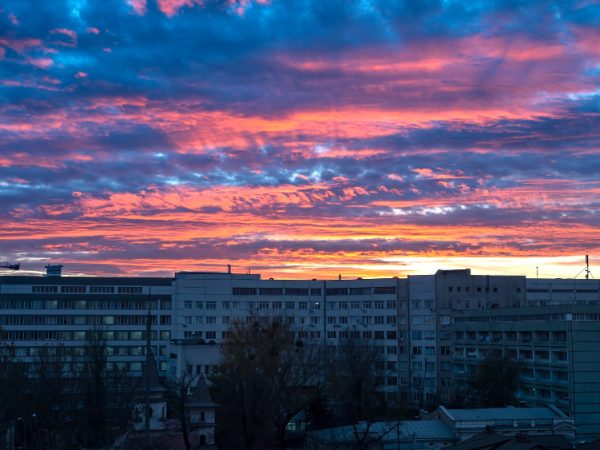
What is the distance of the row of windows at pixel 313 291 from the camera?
114 m

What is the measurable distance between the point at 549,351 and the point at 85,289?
6497 cm

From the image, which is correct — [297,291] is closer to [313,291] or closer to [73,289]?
[313,291]

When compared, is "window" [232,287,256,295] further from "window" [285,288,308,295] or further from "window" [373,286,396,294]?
"window" [373,286,396,294]

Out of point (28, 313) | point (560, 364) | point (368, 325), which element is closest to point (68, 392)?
point (560, 364)

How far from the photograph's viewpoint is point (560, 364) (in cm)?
7269

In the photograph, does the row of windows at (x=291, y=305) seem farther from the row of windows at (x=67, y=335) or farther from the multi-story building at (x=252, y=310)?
the row of windows at (x=67, y=335)

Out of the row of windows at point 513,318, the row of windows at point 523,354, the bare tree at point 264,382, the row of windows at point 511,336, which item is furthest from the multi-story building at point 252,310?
the bare tree at point 264,382

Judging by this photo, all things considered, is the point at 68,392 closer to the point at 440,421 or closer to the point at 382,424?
the point at 382,424

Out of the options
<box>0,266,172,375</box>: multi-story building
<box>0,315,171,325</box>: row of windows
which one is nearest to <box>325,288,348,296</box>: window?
<box>0,266,172,375</box>: multi-story building

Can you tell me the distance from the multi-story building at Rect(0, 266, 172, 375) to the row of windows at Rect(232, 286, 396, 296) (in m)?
10.9

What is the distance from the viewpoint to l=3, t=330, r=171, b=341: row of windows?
10912 cm

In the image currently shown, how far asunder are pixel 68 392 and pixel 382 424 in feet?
80.2

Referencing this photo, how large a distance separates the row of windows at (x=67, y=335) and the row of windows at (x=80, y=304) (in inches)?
136

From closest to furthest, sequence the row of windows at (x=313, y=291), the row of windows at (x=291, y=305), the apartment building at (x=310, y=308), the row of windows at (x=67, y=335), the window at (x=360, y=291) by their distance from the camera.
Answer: the row of windows at (x=67, y=335) → the apartment building at (x=310, y=308) → the row of windows at (x=291, y=305) → the row of windows at (x=313, y=291) → the window at (x=360, y=291)
